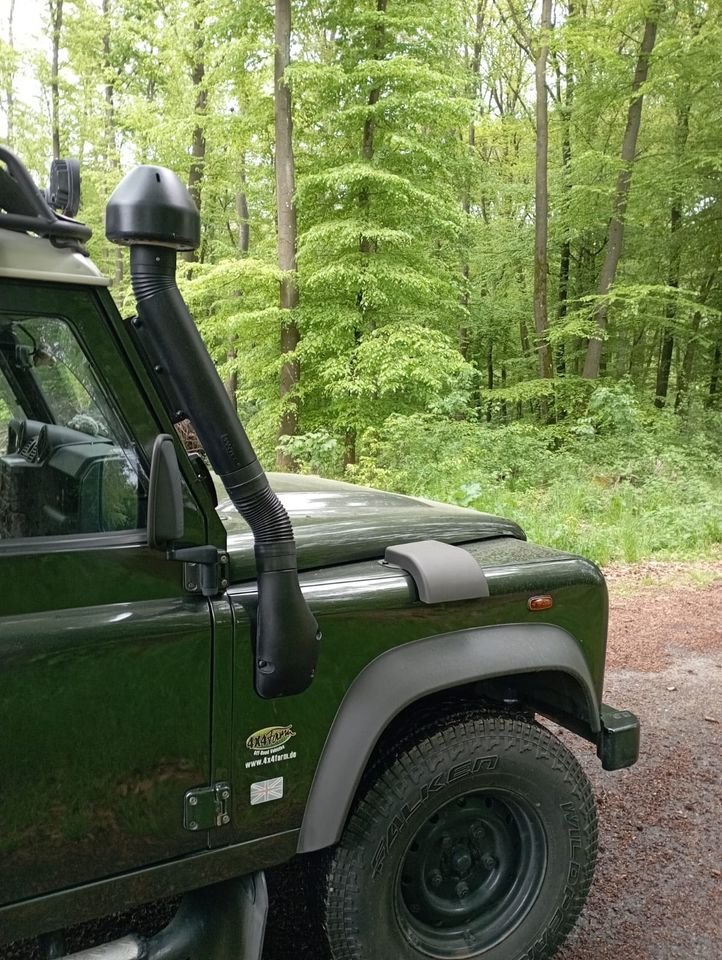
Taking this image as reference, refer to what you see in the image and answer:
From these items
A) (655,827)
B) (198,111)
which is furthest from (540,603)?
(198,111)

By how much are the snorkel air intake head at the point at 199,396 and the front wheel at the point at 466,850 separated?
1.91 ft

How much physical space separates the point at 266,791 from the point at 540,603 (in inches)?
39.4

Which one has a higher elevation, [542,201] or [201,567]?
[542,201]

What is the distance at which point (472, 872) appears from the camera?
2350 millimetres

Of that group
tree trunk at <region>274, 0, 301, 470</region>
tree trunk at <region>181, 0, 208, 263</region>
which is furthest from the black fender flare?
tree trunk at <region>181, 0, 208, 263</region>

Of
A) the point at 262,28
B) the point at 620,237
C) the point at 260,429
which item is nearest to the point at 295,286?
the point at 260,429

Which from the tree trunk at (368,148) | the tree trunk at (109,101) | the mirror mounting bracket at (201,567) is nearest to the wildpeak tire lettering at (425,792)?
the mirror mounting bracket at (201,567)

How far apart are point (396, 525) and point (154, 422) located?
943mm

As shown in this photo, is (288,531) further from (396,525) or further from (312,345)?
(312,345)

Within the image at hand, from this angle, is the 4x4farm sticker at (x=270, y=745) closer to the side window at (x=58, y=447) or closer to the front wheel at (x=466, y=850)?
the front wheel at (x=466, y=850)

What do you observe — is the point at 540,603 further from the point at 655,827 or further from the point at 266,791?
the point at 655,827

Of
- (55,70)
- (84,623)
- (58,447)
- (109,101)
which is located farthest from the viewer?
(55,70)

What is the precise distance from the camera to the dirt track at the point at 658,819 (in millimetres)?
2557

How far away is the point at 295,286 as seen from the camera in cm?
1114
